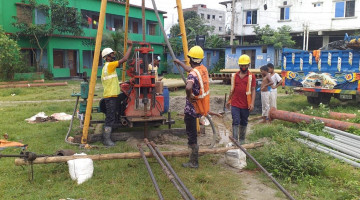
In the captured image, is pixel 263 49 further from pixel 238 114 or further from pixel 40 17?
pixel 238 114

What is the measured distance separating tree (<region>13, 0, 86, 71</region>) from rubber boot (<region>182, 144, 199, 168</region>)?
2089 centimetres

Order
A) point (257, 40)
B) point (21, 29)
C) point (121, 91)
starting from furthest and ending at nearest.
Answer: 1. point (257, 40)
2. point (21, 29)
3. point (121, 91)

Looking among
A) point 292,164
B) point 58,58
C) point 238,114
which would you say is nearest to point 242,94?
point 238,114

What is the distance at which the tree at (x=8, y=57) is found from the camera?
19031 millimetres

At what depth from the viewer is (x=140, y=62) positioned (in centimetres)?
650

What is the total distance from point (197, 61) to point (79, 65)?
78.0 feet

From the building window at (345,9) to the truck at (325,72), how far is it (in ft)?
58.0

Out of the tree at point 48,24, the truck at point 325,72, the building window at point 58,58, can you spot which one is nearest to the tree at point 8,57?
the tree at point 48,24

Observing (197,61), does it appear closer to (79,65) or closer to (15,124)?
(15,124)

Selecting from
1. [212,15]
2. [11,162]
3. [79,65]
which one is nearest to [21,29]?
[79,65]

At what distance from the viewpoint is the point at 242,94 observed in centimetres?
612

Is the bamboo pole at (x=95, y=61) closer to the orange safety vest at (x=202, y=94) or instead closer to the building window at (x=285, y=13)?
the orange safety vest at (x=202, y=94)

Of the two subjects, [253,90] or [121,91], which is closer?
[253,90]

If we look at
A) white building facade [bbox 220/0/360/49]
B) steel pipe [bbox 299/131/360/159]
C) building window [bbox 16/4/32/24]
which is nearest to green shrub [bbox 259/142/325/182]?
steel pipe [bbox 299/131/360/159]
